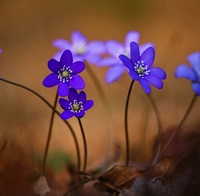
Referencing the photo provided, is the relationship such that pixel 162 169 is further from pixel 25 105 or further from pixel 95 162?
pixel 25 105

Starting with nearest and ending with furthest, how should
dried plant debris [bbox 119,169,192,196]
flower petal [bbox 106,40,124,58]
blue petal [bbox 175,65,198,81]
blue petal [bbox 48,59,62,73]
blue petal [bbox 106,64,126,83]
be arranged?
dried plant debris [bbox 119,169,192,196]
blue petal [bbox 48,59,62,73]
blue petal [bbox 175,65,198,81]
blue petal [bbox 106,64,126,83]
flower petal [bbox 106,40,124,58]

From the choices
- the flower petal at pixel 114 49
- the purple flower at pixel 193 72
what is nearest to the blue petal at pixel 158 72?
the purple flower at pixel 193 72

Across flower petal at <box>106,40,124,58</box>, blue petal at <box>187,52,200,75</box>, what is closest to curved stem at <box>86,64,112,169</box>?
flower petal at <box>106,40,124,58</box>

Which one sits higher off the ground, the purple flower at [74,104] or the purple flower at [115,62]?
the purple flower at [115,62]

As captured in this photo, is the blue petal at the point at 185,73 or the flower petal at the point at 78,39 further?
the flower petal at the point at 78,39

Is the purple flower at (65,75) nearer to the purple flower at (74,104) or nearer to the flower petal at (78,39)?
the purple flower at (74,104)

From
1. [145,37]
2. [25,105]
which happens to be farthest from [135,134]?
[145,37]

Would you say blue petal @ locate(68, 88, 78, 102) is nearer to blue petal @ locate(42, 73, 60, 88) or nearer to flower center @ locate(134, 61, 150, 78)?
blue petal @ locate(42, 73, 60, 88)

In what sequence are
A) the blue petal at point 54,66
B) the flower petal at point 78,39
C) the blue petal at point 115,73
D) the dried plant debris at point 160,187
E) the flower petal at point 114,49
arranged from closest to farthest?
the dried plant debris at point 160,187 < the blue petal at point 54,66 < the blue petal at point 115,73 < the flower petal at point 114,49 < the flower petal at point 78,39
